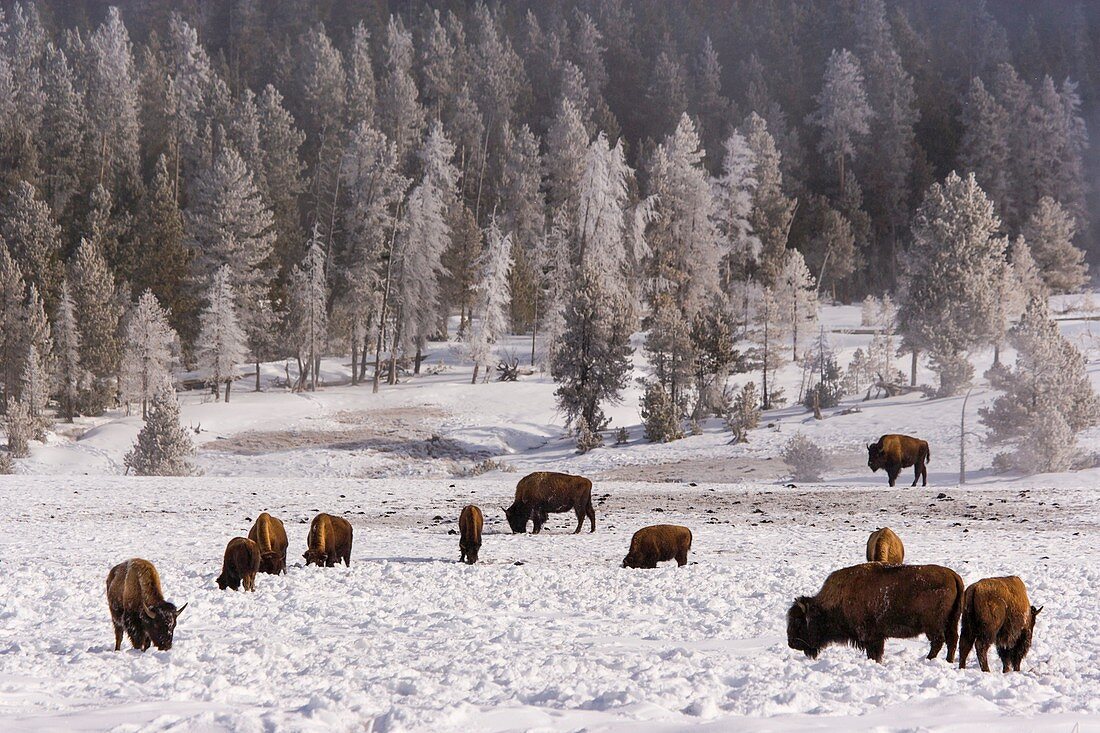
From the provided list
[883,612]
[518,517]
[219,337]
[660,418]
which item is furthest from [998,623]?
[219,337]

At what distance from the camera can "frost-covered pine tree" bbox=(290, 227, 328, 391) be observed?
58094 mm

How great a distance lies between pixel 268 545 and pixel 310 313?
4642 centimetres

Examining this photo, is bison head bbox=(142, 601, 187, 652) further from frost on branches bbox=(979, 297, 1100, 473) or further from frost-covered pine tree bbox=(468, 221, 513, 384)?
frost-covered pine tree bbox=(468, 221, 513, 384)

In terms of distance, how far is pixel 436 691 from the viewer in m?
7.17

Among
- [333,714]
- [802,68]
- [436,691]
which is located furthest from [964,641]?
[802,68]

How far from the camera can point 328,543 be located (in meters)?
13.8

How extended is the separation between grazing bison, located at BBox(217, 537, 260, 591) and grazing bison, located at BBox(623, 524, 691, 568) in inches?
204

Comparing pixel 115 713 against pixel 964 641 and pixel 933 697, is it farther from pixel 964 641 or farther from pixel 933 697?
pixel 964 641

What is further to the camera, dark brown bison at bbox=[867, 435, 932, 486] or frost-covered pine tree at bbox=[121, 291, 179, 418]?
frost-covered pine tree at bbox=[121, 291, 179, 418]

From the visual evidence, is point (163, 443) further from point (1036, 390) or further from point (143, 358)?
point (1036, 390)

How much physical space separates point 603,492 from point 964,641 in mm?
18063

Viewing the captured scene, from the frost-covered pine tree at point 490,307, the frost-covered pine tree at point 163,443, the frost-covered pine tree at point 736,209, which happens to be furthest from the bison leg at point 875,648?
the frost-covered pine tree at point 736,209

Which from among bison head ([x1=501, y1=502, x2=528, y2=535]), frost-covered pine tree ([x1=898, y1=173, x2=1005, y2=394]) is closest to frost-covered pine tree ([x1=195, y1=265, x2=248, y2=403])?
frost-covered pine tree ([x1=898, y1=173, x2=1005, y2=394])

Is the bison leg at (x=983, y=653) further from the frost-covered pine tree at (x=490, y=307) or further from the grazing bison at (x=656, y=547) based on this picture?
the frost-covered pine tree at (x=490, y=307)
